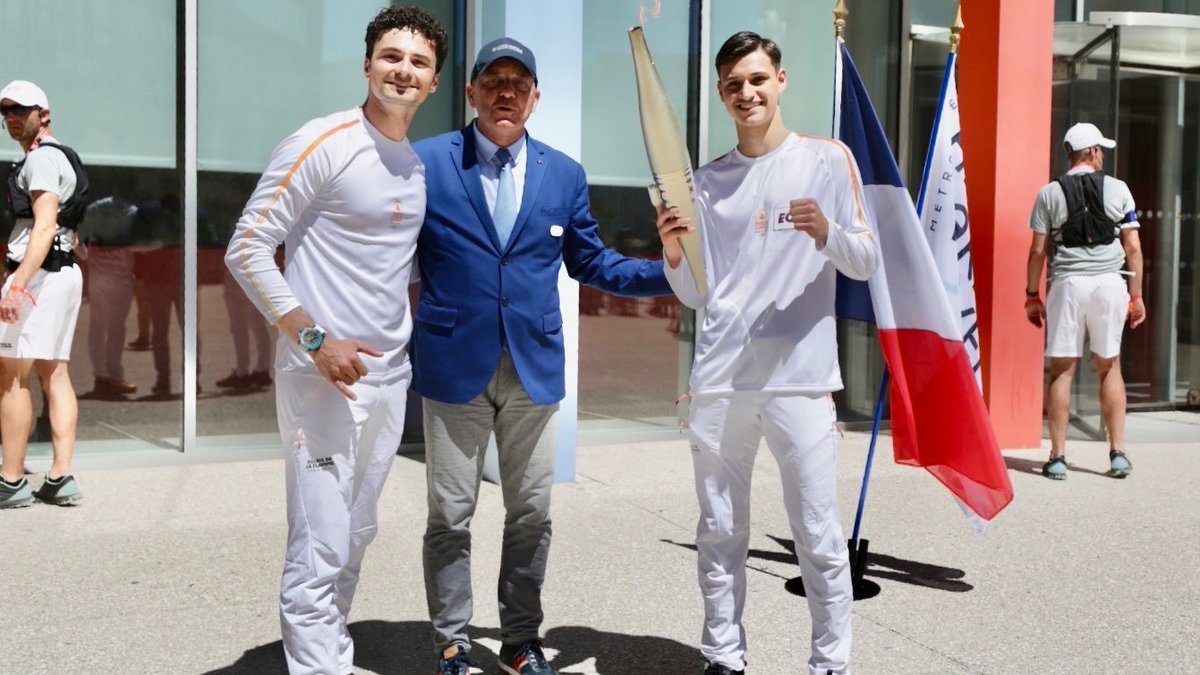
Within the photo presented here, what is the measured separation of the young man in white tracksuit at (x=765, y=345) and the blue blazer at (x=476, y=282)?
16.6 inches

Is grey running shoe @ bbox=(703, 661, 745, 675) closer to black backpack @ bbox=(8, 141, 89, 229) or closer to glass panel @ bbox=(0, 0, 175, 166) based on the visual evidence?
black backpack @ bbox=(8, 141, 89, 229)

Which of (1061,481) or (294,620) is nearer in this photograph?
(294,620)

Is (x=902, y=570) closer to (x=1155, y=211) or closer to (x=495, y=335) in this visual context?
(x=495, y=335)

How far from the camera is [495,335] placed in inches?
151

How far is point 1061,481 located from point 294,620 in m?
5.53

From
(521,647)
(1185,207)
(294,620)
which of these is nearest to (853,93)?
(521,647)

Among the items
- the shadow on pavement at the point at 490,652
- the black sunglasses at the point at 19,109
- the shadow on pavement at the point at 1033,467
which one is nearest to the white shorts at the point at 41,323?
the black sunglasses at the point at 19,109

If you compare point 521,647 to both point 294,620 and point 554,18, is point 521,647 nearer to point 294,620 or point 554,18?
point 294,620

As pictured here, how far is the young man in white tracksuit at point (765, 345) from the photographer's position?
3787 mm

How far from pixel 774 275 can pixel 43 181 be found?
3.82 m

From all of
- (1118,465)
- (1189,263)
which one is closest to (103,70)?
(1118,465)

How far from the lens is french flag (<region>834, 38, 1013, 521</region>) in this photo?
15.3 feet

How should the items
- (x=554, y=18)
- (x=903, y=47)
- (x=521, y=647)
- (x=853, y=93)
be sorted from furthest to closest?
(x=903, y=47) → (x=554, y=18) → (x=853, y=93) → (x=521, y=647)

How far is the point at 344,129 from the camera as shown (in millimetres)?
3443
